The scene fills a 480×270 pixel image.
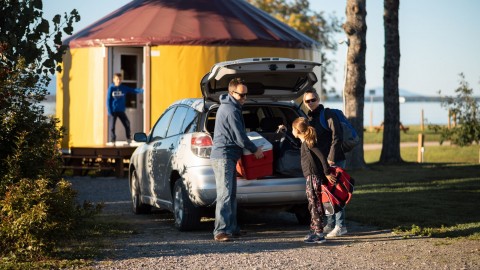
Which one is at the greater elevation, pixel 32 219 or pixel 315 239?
pixel 32 219

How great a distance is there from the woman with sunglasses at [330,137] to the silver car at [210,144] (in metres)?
0.54

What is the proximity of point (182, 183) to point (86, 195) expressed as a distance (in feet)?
18.9

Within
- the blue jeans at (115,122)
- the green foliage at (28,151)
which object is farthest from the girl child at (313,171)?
the blue jeans at (115,122)

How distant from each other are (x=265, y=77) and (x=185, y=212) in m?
1.88

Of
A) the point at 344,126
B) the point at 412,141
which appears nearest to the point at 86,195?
the point at 344,126

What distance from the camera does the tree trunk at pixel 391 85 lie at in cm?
2466

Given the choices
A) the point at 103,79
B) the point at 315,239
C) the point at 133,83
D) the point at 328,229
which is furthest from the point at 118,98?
the point at 315,239

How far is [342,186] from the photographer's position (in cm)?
1027

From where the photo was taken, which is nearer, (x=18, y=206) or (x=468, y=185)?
(x=18, y=206)

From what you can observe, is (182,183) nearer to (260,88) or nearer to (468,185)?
(260,88)

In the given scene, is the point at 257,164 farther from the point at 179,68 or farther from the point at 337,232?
the point at 179,68

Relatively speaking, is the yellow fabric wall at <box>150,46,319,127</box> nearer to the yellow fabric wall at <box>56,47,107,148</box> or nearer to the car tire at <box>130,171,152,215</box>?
the yellow fabric wall at <box>56,47,107,148</box>

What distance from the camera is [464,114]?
92.0ft

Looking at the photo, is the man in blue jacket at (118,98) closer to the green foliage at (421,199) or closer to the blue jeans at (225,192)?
the green foliage at (421,199)
